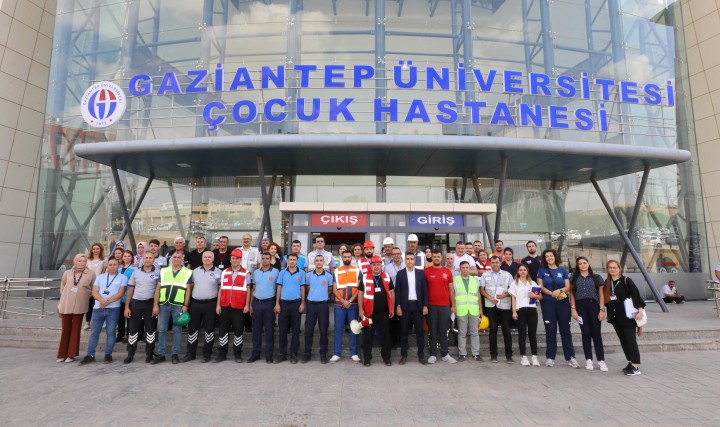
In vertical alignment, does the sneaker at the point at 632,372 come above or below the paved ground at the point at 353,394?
above

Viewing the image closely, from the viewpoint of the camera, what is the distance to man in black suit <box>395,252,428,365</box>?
693 centimetres

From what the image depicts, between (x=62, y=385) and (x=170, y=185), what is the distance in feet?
35.3

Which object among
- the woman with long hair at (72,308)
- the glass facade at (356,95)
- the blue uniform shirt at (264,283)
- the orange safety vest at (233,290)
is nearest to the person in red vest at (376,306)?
the blue uniform shirt at (264,283)

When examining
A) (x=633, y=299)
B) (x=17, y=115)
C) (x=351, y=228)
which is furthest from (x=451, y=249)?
(x=17, y=115)

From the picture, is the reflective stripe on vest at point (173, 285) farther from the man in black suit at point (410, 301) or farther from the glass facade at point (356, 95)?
the glass facade at point (356, 95)

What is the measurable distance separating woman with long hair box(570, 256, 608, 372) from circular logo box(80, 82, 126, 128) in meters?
14.2

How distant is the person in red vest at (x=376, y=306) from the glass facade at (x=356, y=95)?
7.39 meters

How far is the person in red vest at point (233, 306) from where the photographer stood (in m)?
7.02

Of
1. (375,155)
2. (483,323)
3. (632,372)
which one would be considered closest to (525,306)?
(483,323)

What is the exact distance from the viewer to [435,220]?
1066cm

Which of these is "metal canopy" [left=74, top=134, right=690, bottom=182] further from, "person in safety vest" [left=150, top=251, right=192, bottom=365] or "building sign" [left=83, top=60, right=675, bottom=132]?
"person in safety vest" [left=150, top=251, right=192, bottom=365]

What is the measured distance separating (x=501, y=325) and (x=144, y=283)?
21.8 feet

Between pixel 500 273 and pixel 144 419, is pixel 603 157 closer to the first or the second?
pixel 500 273

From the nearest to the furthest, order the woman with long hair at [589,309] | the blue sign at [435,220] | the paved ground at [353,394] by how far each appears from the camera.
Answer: the paved ground at [353,394], the woman with long hair at [589,309], the blue sign at [435,220]
